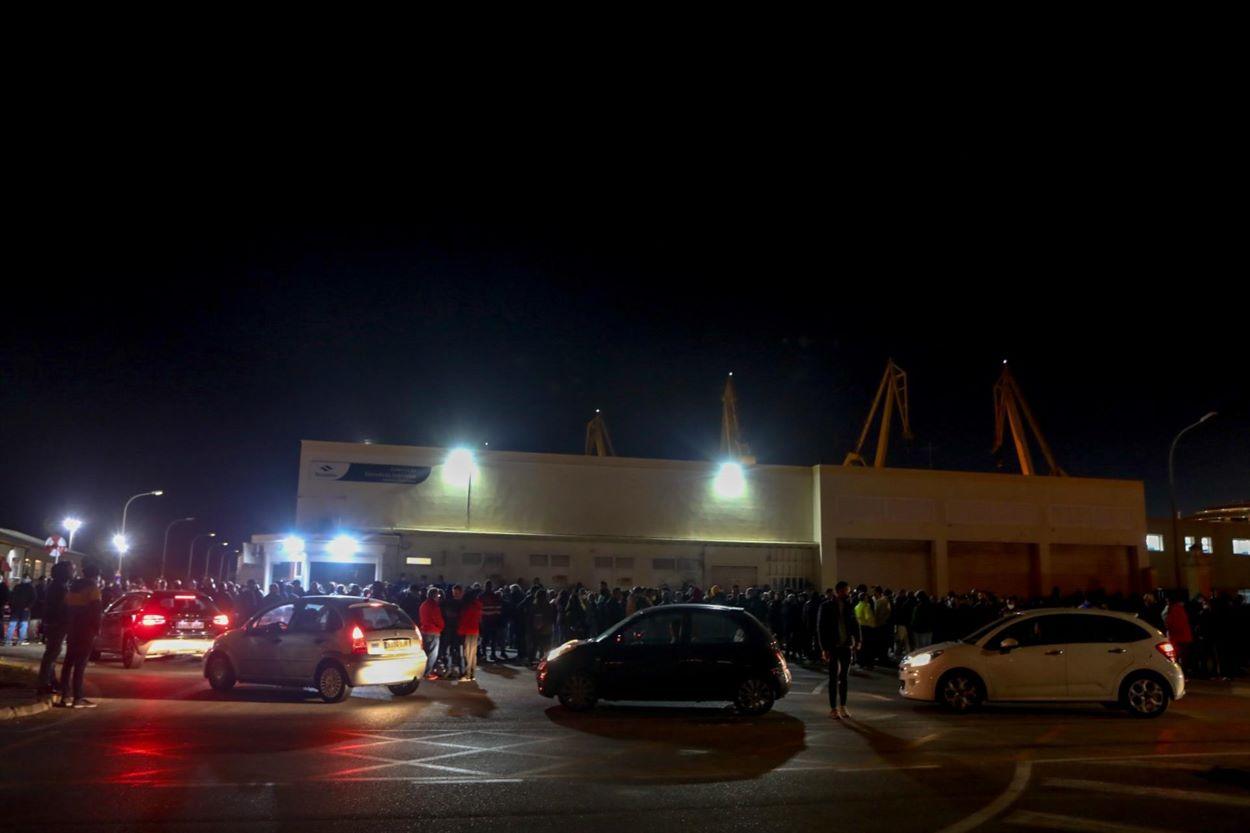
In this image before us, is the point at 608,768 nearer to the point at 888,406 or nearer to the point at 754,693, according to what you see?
the point at 754,693

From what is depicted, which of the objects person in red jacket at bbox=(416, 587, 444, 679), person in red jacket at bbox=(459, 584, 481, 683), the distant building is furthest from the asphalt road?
the distant building

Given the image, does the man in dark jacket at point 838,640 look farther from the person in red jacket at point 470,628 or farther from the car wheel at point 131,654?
the car wheel at point 131,654

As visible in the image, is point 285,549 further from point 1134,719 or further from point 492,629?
point 1134,719

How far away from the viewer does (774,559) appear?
38.4 metres

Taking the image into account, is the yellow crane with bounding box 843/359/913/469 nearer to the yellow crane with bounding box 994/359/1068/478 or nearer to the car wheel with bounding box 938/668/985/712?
the yellow crane with bounding box 994/359/1068/478

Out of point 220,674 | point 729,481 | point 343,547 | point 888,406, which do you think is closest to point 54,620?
point 220,674

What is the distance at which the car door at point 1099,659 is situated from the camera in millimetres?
14438

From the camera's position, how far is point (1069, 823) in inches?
304

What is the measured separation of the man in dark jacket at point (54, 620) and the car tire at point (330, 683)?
3.49 metres

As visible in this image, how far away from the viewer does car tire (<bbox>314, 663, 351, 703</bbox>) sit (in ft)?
49.8

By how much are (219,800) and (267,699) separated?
7804 mm

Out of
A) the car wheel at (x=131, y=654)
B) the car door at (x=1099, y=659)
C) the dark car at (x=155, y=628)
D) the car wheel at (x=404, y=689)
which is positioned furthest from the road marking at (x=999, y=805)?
the car wheel at (x=131, y=654)

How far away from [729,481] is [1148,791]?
1175 inches

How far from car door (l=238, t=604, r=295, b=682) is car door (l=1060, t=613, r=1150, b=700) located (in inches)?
454
